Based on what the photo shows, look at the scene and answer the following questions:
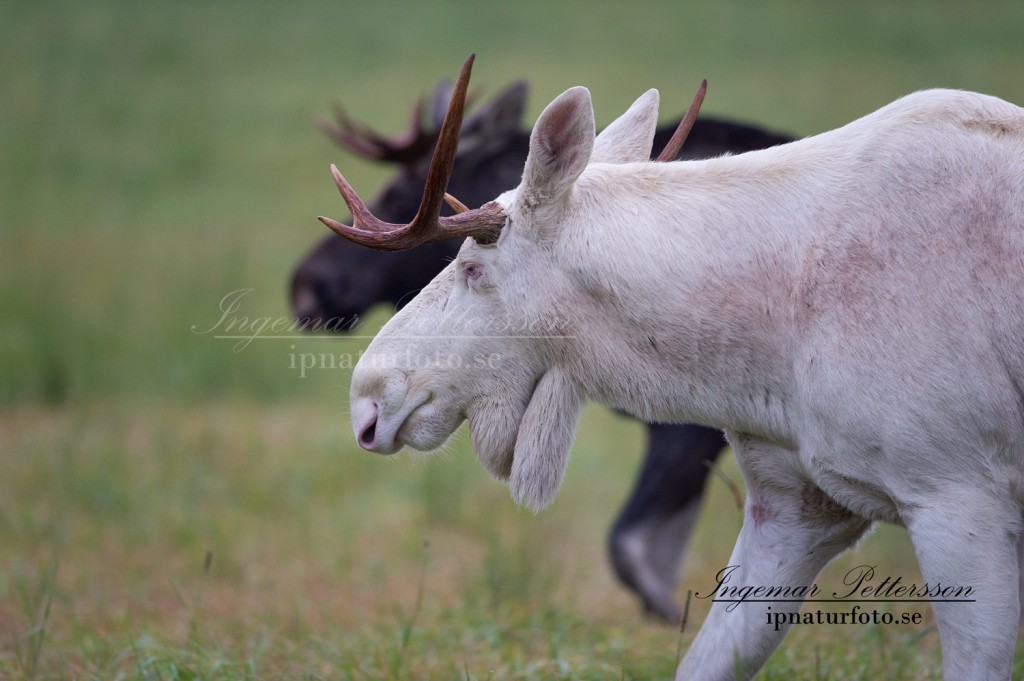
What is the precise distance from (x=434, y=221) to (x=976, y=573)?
1.43 meters

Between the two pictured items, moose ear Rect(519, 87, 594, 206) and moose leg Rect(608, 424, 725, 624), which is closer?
moose ear Rect(519, 87, 594, 206)

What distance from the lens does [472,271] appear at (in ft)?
9.41

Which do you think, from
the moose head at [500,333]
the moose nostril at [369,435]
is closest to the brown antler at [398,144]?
the moose head at [500,333]

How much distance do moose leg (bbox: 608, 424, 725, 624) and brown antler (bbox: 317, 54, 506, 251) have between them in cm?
264

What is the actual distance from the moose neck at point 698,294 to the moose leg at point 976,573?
0.40 metres

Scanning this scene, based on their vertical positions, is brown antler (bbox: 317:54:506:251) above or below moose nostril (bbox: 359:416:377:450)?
above

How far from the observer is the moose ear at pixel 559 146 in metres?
2.67

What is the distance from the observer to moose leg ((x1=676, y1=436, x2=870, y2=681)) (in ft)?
9.31

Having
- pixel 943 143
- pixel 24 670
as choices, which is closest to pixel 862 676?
pixel 943 143

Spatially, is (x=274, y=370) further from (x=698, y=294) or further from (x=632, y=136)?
(x=698, y=294)

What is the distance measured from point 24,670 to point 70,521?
10.2 feet

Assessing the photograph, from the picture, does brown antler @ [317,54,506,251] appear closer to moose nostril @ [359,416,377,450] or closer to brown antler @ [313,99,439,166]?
moose nostril @ [359,416,377,450]

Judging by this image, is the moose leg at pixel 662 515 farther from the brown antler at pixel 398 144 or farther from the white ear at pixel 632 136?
the white ear at pixel 632 136

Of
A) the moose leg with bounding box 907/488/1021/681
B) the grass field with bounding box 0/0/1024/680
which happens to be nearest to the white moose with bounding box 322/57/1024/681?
the moose leg with bounding box 907/488/1021/681
